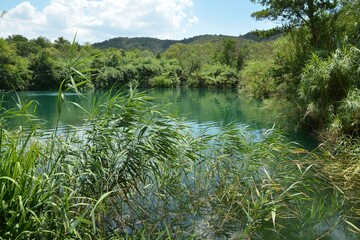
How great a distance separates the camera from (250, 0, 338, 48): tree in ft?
42.7

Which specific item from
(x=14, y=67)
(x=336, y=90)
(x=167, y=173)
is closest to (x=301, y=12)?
(x=336, y=90)

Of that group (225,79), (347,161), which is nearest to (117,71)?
(225,79)

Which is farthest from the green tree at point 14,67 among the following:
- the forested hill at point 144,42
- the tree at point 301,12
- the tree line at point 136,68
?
the forested hill at point 144,42

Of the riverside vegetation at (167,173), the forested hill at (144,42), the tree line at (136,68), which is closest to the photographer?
the riverside vegetation at (167,173)

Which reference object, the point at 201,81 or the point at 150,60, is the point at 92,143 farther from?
the point at 150,60

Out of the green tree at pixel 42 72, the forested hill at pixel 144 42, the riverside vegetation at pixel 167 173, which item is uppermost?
the forested hill at pixel 144 42

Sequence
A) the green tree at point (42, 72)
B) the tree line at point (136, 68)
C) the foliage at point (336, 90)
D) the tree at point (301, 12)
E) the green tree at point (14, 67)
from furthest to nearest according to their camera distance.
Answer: the green tree at point (42, 72) < the tree line at point (136, 68) < the green tree at point (14, 67) < the tree at point (301, 12) < the foliage at point (336, 90)

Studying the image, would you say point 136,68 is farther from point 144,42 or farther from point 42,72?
point 144,42

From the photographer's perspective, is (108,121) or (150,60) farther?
(150,60)

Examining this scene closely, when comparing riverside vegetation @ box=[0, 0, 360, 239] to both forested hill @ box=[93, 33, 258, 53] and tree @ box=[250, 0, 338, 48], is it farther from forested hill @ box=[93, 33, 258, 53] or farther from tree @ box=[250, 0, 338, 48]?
forested hill @ box=[93, 33, 258, 53]

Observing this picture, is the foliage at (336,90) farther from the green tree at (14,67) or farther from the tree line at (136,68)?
the green tree at (14,67)

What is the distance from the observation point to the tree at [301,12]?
13.0 meters

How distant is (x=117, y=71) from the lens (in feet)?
167

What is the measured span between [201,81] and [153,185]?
47.4 metres
